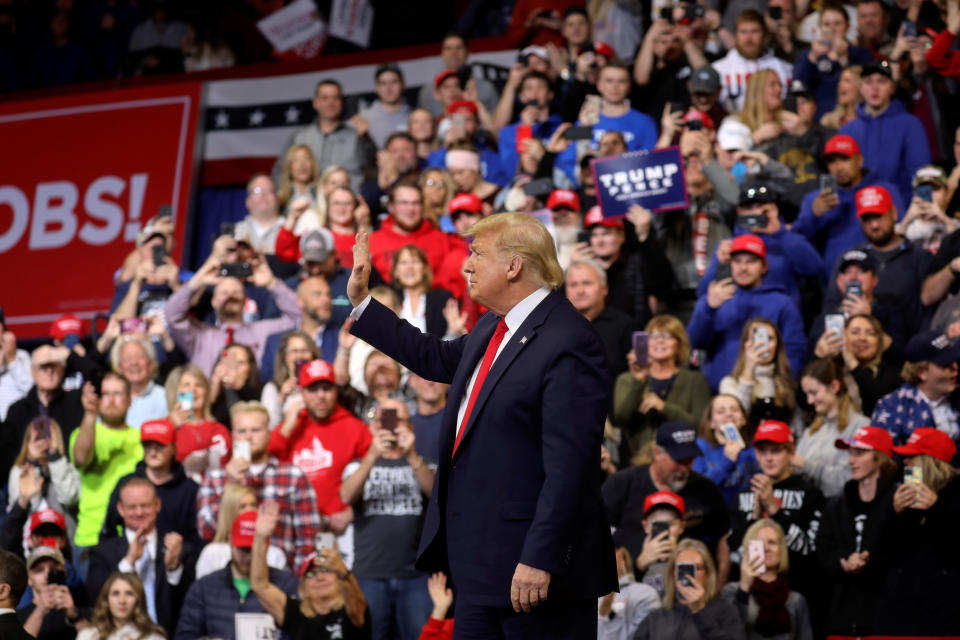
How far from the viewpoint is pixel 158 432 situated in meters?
7.54

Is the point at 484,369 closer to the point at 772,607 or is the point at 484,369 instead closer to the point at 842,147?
the point at 772,607

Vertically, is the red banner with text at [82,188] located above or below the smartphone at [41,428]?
above

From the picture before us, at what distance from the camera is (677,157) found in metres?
8.50

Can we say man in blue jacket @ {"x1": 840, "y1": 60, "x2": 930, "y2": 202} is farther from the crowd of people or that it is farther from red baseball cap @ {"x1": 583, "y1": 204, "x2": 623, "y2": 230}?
red baseball cap @ {"x1": 583, "y1": 204, "x2": 623, "y2": 230}

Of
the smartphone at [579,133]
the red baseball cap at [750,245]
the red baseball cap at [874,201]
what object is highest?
the smartphone at [579,133]

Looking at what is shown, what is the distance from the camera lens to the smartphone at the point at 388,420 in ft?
A: 22.5

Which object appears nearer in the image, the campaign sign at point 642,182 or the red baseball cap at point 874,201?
the red baseball cap at point 874,201

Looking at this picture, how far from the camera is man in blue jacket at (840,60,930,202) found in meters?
8.77

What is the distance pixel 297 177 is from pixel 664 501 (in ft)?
15.5

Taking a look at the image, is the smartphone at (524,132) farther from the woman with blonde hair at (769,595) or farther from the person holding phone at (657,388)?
the woman with blonde hair at (769,595)

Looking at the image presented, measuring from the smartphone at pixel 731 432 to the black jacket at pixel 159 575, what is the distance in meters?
2.81

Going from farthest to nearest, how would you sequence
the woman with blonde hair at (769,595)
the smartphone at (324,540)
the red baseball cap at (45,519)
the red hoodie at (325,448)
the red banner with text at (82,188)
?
1. the red banner with text at (82,188)
2. the red hoodie at (325,448)
3. the red baseball cap at (45,519)
4. the smartphone at (324,540)
5. the woman with blonde hair at (769,595)

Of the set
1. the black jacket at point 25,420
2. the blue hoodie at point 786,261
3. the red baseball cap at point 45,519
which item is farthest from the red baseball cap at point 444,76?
the red baseball cap at point 45,519

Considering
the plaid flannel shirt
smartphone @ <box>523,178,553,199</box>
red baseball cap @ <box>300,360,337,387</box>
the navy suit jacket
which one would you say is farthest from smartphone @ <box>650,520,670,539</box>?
smartphone @ <box>523,178,553,199</box>
